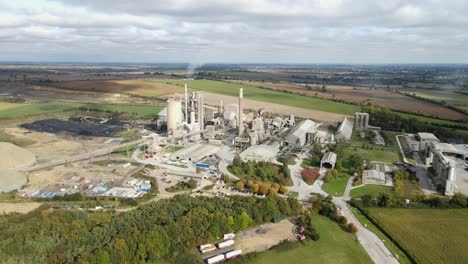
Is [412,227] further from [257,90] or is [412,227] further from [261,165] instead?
[257,90]

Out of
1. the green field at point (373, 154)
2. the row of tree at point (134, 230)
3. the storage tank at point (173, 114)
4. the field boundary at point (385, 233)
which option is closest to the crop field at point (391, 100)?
the green field at point (373, 154)

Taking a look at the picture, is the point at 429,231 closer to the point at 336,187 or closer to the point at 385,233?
the point at 385,233

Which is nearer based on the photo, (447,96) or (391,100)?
(391,100)

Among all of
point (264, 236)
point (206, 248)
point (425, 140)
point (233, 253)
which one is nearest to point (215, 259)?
point (233, 253)

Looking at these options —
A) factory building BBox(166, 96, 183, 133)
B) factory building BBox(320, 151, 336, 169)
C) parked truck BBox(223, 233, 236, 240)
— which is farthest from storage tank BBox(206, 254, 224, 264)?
factory building BBox(166, 96, 183, 133)

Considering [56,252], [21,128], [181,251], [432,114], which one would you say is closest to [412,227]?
[181,251]

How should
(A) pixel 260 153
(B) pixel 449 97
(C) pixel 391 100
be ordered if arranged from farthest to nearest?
(B) pixel 449 97 < (C) pixel 391 100 < (A) pixel 260 153
